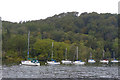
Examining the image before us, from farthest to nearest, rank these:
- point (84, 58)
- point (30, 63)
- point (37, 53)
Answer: point (84, 58) < point (37, 53) < point (30, 63)

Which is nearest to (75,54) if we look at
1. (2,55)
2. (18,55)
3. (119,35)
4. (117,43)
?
(18,55)

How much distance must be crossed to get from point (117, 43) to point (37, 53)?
75.7 metres

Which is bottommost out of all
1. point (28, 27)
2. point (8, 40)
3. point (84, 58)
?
point (84, 58)

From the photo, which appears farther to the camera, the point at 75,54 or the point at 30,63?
the point at 75,54

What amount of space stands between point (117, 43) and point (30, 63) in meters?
106

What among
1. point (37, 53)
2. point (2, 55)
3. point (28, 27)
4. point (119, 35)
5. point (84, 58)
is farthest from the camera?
point (119, 35)

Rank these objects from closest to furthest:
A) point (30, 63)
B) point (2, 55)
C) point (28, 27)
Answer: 1. point (30, 63)
2. point (2, 55)
3. point (28, 27)

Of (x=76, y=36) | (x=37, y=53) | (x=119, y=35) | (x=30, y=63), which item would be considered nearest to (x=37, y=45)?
(x=37, y=53)

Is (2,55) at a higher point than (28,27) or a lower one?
lower

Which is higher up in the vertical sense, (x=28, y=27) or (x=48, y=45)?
(x=28, y=27)

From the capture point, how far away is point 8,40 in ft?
433

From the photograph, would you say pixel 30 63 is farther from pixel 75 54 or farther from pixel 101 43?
pixel 101 43

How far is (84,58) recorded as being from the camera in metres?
139

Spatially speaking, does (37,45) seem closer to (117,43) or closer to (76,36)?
(76,36)
